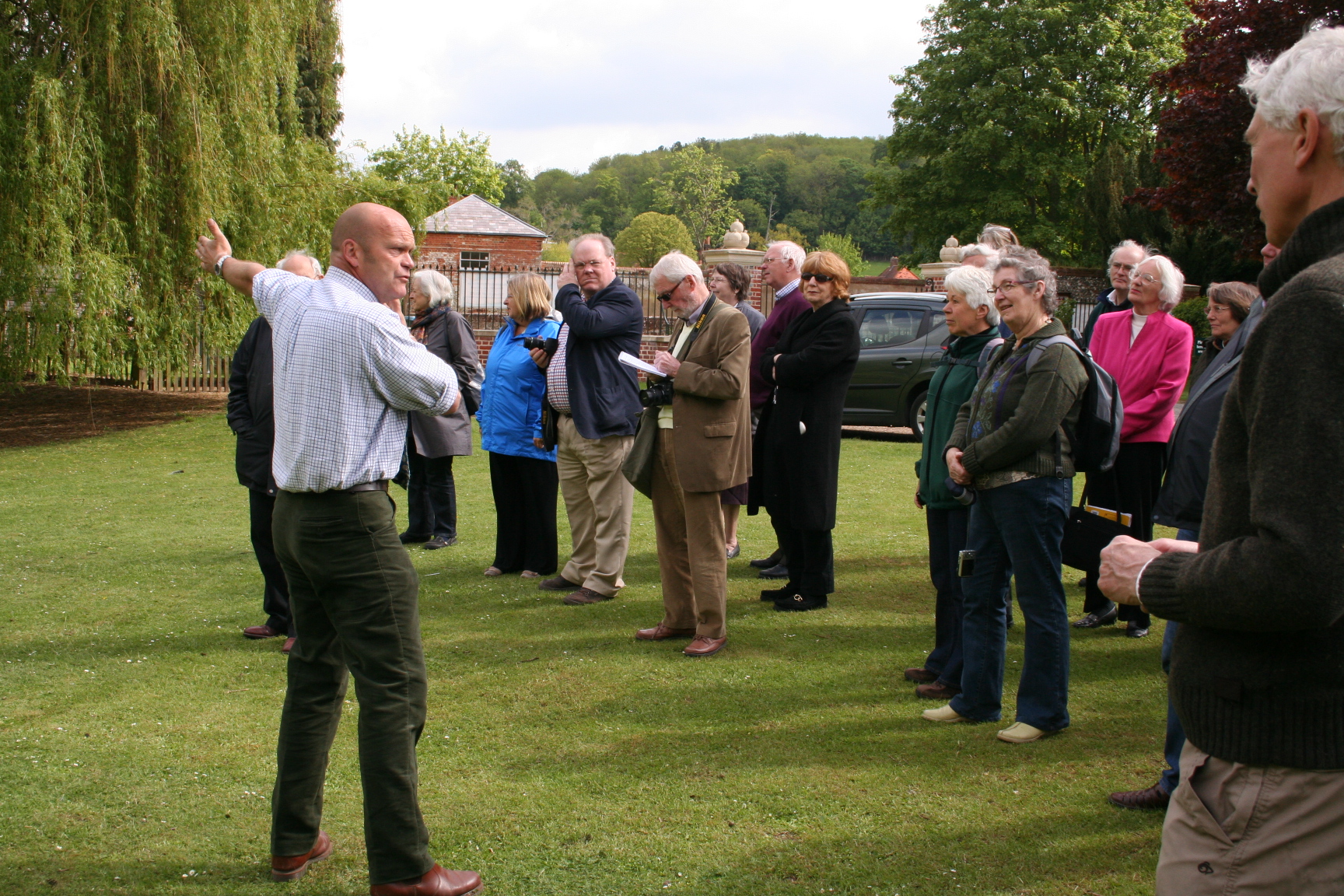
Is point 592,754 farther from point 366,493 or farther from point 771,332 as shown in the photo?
point 771,332

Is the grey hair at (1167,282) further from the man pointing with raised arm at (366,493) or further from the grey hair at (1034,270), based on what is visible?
the man pointing with raised arm at (366,493)

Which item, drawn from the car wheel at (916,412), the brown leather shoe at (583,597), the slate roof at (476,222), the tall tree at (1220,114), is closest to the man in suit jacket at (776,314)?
the brown leather shoe at (583,597)

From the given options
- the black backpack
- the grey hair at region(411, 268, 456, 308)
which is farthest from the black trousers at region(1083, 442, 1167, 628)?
the grey hair at region(411, 268, 456, 308)

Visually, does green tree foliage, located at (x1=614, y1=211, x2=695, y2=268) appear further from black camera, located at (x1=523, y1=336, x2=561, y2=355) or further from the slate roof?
black camera, located at (x1=523, y1=336, x2=561, y2=355)

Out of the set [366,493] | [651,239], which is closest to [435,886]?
[366,493]

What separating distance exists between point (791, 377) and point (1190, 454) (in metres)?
2.59

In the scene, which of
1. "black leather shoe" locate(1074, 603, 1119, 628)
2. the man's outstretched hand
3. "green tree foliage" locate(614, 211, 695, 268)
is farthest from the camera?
"green tree foliage" locate(614, 211, 695, 268)

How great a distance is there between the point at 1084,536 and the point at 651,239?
73971 millimetres

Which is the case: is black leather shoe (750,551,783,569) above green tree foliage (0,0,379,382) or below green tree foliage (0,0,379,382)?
below

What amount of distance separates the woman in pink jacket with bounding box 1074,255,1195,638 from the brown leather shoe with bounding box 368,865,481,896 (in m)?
4.24

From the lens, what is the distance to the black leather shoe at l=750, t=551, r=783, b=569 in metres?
7.74

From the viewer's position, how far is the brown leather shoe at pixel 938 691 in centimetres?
502

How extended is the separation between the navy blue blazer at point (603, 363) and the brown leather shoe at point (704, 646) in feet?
5.36

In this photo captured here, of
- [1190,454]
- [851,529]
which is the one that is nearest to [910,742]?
[1190,454]
